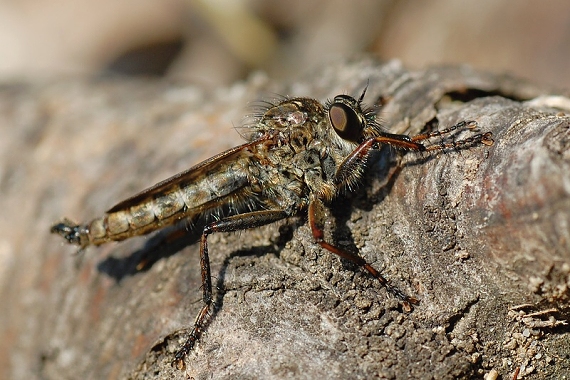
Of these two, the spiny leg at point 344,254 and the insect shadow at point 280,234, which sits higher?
the insect shadow at point 280,234

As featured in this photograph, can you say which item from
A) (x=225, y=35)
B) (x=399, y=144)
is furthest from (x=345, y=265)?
(x=225, y=35)

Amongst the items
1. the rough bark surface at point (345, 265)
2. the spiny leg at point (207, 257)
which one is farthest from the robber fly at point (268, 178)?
the rough bark surface at point (345, 265)

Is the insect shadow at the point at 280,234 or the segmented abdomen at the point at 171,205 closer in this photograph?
the insect shadow at the point at 280,234

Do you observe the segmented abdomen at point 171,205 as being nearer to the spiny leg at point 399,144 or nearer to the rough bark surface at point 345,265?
the rough bark surface at point 345,265

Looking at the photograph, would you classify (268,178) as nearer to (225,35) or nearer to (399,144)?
(399,144)

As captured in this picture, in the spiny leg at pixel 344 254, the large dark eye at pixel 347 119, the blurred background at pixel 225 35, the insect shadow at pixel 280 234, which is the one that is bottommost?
the spiny leg at pixel 344 254

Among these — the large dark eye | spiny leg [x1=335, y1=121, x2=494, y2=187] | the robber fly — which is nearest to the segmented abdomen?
the robber fly

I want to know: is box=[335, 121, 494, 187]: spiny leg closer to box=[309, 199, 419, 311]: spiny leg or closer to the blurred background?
box=[309, 199, 419, 311]: spiny leg

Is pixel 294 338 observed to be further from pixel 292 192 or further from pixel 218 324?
pixel 292 192

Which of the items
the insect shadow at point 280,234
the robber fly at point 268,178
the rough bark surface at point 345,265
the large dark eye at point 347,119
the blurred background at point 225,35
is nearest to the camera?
the rough bark surface at point 345,265
